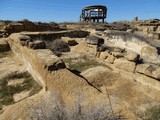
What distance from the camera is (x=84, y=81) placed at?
4297 mm

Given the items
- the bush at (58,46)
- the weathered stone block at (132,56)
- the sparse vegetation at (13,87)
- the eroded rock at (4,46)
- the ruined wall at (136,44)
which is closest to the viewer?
the sparse vegetation at (13,87)

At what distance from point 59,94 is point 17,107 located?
0.88 m

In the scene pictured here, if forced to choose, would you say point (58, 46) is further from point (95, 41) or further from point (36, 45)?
point (36, 45)

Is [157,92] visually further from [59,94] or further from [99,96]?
[59,94]

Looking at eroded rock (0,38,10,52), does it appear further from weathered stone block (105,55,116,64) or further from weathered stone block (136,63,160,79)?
weathered stone block (136,63,160,79)

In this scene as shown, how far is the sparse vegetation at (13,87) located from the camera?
4887 millimetres

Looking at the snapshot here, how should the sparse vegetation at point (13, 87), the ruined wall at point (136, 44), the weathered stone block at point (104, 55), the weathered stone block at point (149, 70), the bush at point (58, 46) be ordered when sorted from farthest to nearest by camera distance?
1. the bush at point (58, 46)
2. the weathered stone block at point (104, 55)
3. the ruined wall at point (136, 44)
4. the weathered stone block at point (149, 70)
5. the sparse vegetation at point (13, 87)

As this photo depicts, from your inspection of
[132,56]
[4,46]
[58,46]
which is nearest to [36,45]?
[58,46]

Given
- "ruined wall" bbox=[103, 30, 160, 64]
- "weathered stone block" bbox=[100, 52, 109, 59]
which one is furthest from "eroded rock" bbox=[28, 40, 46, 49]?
"ruined wall" bbox=[103, 30, 160, 64]

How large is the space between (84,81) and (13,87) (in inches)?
82.6

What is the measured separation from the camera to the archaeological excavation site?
3.46 meters

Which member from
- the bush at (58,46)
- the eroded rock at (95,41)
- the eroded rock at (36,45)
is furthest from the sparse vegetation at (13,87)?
the eroded rock at (95,41)

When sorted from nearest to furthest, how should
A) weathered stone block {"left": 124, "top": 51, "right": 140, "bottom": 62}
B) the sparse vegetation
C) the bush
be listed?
1. the sparse vegetation
2. weathered stone block {"left": 124, "top": 51, "right": 140, "bottom": 62}
3. the bush

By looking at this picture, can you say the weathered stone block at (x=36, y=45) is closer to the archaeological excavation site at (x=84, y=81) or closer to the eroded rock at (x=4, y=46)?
the archaeological excavation site at (x=84, y=81)
